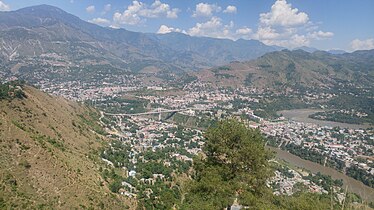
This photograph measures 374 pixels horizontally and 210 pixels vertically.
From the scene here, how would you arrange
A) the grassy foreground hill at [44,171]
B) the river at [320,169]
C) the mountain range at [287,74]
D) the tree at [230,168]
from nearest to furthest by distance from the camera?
the tree at [230,168]
the grassy foreground hill at [44,171]
the river at [320,169]
the mountain range at [287,74]

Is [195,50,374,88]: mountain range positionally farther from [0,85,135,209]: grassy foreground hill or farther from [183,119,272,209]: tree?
[183,119,272,209]: tree

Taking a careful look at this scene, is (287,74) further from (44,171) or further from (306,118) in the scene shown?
(44,171)

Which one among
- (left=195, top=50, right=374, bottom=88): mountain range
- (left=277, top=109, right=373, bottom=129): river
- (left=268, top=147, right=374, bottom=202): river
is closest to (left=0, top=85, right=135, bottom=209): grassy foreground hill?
(left=268, top=147, right=374, bottom=202): river

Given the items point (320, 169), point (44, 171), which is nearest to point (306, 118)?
point (320, 169)

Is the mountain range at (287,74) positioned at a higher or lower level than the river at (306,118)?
higher

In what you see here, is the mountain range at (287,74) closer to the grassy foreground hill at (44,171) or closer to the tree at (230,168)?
the grassy foreground hill at (44,171)

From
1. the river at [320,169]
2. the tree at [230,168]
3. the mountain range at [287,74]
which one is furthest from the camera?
the mountain range at [287,74]

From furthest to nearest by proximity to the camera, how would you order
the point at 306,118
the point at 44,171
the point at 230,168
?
the point at 306,118 → the point at 44,171 → the point at 230,168

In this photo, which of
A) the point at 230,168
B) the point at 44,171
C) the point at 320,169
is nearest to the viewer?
the point at 230,168

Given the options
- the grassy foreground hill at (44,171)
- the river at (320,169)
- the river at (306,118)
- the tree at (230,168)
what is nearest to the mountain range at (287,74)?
the river at (306,118)
